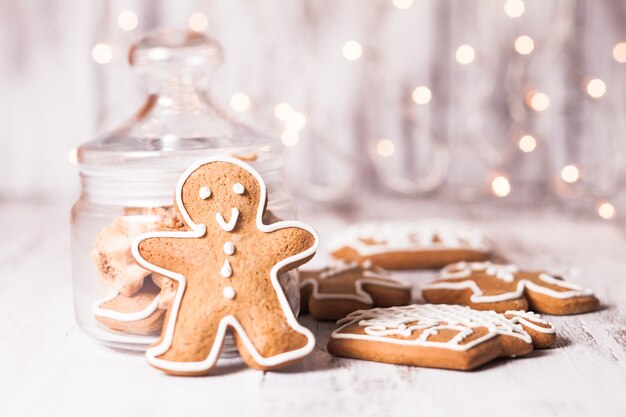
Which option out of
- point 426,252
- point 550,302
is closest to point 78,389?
point 550,302

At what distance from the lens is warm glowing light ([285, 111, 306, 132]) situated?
2354 millimetres

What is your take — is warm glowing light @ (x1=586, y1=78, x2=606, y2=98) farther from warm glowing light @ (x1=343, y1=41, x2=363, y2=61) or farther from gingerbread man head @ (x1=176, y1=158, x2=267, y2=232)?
gingerbread man head @ (x1=176, y1=158, x2=267, y2=232)

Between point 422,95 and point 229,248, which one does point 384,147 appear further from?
point 229,248

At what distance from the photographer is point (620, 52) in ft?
7.47

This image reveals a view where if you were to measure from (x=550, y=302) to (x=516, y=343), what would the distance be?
258mm

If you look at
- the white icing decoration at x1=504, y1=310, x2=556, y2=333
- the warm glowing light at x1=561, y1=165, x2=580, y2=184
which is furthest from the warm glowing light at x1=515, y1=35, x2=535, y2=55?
the white icing decoration at x1=504, y1=310, x2=556, y2=333

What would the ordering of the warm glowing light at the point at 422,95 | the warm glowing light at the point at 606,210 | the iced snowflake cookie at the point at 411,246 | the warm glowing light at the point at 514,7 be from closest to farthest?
the iced snowflake cookie at the point at 411,246, the warm glowing light at the point at 606,210, the warm glowing light at the point at 514,7, the warm glowing light at the point at 422,95

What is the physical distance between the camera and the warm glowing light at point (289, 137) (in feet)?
7.75

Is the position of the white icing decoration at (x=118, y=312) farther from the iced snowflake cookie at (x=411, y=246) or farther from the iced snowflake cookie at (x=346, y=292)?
the iced snowflake cookie at (x=411, y=246)

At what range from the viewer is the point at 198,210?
101 cm

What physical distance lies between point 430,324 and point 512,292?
0.25 metres

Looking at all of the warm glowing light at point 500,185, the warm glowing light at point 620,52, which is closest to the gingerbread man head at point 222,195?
the warm glowing light at point 500,185

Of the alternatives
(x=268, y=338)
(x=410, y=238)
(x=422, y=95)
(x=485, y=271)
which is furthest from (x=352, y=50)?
(x=268, y=338)

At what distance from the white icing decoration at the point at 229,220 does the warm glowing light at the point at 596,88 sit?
1.54 meters
